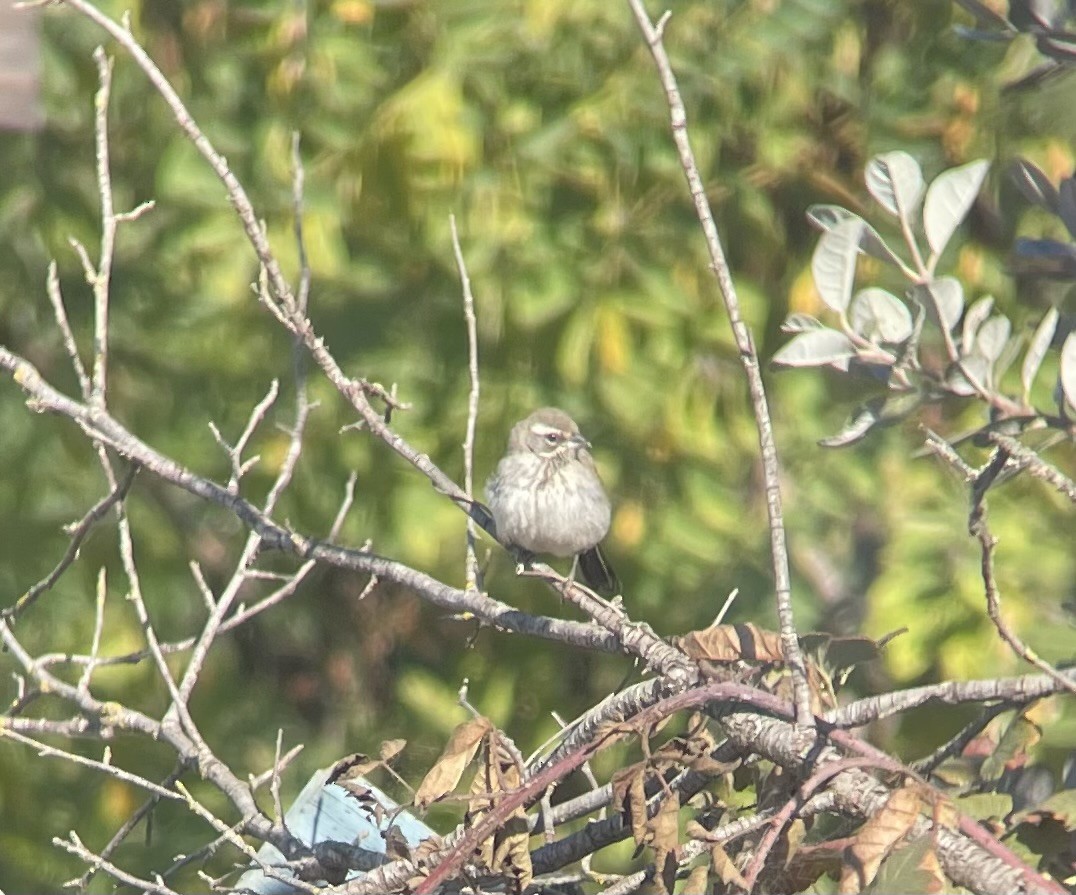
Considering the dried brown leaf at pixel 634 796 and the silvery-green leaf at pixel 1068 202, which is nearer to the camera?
the dried brown leaf at pixel 634 796

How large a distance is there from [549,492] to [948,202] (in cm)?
247

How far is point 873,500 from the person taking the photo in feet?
14.2

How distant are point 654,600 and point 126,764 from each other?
1.67 meters

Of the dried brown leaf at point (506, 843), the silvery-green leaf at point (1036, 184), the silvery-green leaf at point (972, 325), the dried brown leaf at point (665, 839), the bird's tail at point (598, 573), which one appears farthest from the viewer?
the bird's tail at point (598, 573)

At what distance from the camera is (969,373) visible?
6.51ft

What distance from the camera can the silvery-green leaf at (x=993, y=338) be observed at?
6.64 ft

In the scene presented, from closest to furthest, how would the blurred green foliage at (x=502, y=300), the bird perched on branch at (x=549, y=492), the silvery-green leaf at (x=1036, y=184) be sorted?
the silvery-green leaf at (x=1036, y=184) < the blurred green foliage at (x=502, y=300) < the bird perched on branch at (x=549, y=492)

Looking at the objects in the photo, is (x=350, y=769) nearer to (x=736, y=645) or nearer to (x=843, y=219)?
(x=736, y=645)

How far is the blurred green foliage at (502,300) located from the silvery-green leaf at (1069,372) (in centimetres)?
214

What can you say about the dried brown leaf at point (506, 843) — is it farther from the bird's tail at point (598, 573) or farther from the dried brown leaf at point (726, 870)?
the bird's tail at point (598, 573)

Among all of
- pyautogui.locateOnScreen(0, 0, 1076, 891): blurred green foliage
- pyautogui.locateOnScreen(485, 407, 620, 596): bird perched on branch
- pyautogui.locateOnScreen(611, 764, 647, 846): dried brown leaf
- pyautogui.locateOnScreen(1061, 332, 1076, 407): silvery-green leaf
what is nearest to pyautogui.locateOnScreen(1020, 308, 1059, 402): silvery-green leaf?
pyautogui.locateOnScreen(1061, 332, 1076, 407): silvery-green leaf

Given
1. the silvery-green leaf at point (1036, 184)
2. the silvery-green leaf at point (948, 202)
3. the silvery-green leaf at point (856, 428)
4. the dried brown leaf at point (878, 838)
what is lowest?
the dried brown leaf at point (878, 838)

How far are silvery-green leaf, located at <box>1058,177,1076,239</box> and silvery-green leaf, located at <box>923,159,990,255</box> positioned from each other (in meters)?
0.16

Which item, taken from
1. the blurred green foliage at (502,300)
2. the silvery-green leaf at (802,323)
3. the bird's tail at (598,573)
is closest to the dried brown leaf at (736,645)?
the silvery-green leaf at (802,323)
